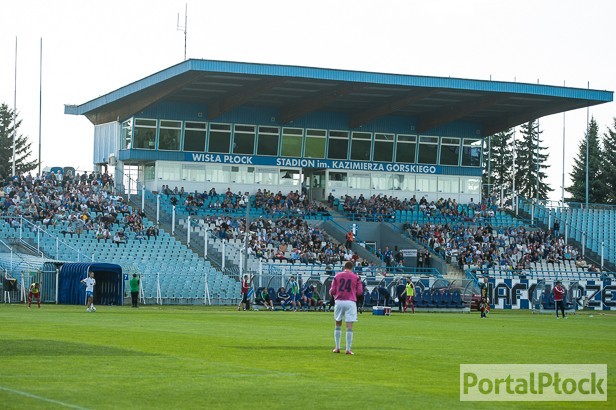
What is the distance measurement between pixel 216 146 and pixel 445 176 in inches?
669

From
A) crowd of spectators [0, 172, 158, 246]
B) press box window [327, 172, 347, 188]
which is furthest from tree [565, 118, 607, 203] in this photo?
crowd of spectators [0, 172, 158, 246]

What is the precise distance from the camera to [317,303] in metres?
54.3

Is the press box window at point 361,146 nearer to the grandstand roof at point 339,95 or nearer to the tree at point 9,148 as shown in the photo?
the grandstand roof at point 339,95

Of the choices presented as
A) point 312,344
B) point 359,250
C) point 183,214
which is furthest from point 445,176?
point 312,344

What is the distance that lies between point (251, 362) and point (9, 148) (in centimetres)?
10093

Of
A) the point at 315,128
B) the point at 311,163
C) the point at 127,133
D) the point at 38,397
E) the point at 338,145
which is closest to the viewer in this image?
the point at 38,397

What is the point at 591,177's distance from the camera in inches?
4178

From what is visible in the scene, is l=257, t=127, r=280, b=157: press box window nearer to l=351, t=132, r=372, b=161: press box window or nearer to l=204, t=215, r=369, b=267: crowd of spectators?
l=351, t=132, r=372, b=161: press box window

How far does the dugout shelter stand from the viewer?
69938 mm

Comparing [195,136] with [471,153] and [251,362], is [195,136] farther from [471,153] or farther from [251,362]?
[251,362]

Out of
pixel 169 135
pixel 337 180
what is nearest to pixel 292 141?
pixel 337 180

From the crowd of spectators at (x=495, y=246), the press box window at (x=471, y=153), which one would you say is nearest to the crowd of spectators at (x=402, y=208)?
the crowd of spectators at (x=495, y=246)

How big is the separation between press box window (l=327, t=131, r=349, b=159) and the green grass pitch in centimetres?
4323

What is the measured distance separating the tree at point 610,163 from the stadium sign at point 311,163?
30342 millimetres
